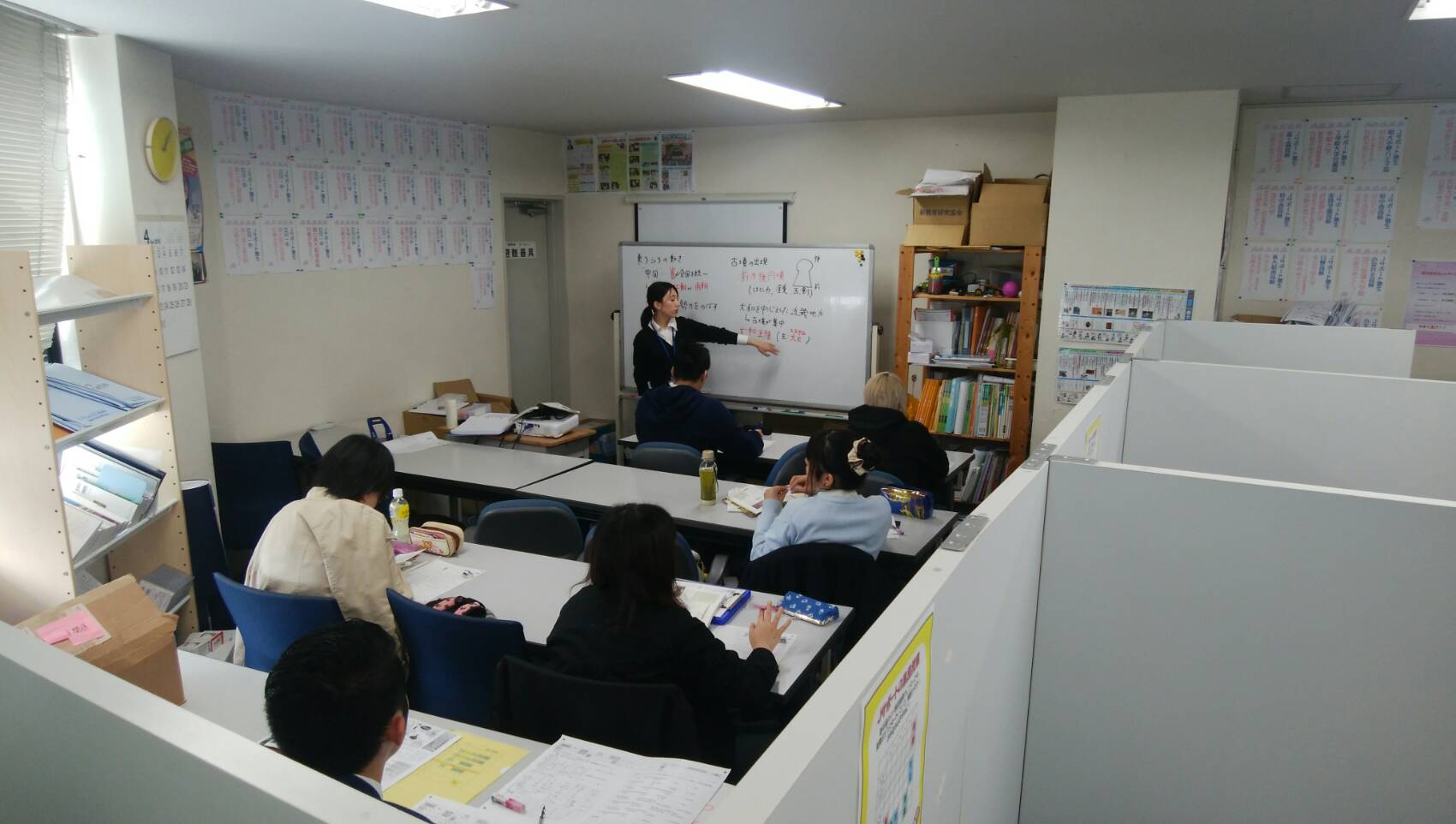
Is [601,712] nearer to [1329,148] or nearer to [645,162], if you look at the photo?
[1329,148]

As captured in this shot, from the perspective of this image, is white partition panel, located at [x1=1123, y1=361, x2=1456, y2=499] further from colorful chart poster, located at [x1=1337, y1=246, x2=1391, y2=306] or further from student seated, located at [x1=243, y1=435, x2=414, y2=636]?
colorful chart poster, located at [x1=1337, y1=246, x2=1391, y2=306]

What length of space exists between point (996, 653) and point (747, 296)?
4.84 m

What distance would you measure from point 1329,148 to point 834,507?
146 inches

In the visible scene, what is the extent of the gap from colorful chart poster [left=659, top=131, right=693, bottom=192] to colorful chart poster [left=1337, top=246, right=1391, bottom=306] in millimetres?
3990

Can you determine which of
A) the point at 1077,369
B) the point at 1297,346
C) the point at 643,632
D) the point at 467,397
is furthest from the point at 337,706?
the point at 467,397

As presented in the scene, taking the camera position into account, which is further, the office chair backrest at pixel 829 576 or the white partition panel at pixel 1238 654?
the office chair backrest at pixel 829 576

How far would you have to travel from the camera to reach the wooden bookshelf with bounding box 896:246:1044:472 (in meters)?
4.80

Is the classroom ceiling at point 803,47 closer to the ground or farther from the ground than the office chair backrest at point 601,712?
farther from the ground

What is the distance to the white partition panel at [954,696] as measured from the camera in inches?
25.6

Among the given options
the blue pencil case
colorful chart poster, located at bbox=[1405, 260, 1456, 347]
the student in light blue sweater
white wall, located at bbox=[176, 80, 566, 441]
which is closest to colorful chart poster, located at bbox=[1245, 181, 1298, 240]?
colorful chart poster, located at bbox=[1405, 260, 1456, 347]

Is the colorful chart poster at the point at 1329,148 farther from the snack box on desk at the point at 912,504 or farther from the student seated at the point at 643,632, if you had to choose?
the student seated at the point at 643,632

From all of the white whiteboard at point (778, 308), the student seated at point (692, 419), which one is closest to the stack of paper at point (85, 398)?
the student seated at point (692, 419)

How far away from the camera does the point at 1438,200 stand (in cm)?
432

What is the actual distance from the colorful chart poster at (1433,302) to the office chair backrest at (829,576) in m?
3.66
